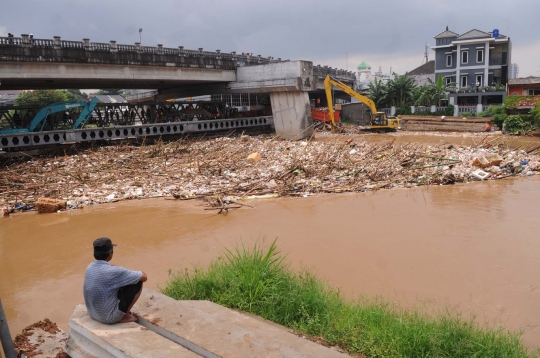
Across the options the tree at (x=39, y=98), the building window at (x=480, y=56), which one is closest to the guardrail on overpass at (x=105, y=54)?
the building window at (x=480, y=56)

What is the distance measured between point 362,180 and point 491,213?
4.05 metres

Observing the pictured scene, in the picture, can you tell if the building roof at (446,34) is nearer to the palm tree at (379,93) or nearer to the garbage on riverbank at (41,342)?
the palm tree at (379,93)

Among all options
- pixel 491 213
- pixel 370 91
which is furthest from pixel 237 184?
pixel 370 91

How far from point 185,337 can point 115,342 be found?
59cm

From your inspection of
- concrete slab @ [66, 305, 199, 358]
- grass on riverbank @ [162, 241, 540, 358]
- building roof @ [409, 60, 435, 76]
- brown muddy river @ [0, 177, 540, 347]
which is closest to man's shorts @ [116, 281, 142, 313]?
concrete slab @ [66, 305, 199, 358]

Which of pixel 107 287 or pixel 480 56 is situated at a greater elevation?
pixel 480 56

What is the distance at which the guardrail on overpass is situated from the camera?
697 inches

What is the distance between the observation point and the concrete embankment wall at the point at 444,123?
93.1 ft

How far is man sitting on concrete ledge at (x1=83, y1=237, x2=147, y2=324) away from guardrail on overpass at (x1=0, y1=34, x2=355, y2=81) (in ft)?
56.3

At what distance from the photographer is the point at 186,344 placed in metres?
3.77

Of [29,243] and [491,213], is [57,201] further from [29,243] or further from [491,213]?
[491,213]

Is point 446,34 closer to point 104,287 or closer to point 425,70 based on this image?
point 425,70

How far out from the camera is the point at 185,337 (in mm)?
3807

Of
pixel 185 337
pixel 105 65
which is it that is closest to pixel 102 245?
pixel 185 337
